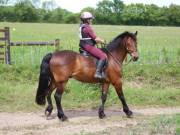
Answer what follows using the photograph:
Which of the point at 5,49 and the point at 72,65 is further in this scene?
the point at 5,49

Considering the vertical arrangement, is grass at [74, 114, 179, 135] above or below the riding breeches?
below

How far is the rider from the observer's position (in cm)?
1108

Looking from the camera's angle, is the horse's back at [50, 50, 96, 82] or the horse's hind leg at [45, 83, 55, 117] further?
the horse's hind leg at [45, 83, 55, 117]

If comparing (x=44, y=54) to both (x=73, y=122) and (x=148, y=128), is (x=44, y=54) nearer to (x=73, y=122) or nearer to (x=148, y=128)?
(x=73, y=122)

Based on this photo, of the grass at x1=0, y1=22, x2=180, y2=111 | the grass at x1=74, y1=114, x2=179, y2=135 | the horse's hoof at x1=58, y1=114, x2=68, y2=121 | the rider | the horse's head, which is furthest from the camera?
the grass at x1=0, y1=22, x2=180, y2=111

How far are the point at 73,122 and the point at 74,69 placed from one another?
1327 mm

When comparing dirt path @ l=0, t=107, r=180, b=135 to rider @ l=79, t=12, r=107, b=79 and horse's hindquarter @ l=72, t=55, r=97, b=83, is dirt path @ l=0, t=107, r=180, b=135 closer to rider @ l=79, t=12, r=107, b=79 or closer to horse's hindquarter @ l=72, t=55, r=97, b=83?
horse's hindquarter @ l=72, t=55, r=97, b=83

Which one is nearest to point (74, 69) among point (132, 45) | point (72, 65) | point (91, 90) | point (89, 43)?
point (72, 65)

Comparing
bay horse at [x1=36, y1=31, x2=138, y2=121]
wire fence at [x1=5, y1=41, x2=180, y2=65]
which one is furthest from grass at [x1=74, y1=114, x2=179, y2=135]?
wire fence at [x1=5, y1=41, x2=180, y2=65]

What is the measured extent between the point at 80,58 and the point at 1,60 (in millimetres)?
6608

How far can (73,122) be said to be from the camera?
10789 millimetres

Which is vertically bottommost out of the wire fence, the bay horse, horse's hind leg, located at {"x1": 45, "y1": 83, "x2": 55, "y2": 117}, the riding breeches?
horse's hind leg, located at {"x1": 45, "y1": 83, "x2": 55, "y2": 117}

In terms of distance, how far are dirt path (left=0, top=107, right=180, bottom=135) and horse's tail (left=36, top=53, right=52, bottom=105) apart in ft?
1.67

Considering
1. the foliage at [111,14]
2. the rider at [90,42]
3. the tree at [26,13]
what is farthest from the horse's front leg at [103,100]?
the tree at [26,13]
